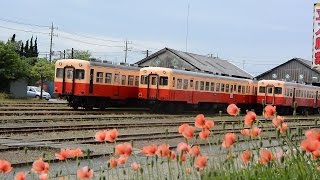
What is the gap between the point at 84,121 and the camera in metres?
22.0

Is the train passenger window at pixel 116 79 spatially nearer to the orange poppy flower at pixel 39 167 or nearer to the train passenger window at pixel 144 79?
the train passenger window at pixel 144 79

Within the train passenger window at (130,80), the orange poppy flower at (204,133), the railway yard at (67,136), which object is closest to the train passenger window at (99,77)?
the train passenger window at (130,80)

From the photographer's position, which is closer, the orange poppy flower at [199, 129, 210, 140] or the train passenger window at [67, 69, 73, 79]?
the orange poppy flower at [199, 129, 210, 140]

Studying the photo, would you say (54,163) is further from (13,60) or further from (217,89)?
(13,60)

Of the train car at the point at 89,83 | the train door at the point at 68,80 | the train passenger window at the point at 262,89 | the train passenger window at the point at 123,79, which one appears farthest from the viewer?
the train passenger window at the point at 262,89

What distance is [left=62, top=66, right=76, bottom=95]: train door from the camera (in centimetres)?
2840

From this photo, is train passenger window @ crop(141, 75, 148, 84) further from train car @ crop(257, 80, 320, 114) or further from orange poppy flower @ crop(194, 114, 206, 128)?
orange poppy flower @ crop(194, 114, 206, 128)

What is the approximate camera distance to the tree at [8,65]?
1737 inches

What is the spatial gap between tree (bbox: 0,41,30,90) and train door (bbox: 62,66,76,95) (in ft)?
55.1

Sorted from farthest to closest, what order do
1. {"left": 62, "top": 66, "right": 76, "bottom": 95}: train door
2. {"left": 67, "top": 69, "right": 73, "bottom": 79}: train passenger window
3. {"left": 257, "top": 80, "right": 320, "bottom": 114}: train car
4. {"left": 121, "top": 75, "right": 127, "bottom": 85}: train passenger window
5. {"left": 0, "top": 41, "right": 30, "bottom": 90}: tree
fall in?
1. {"left": 0, "top": 41, "right": 30, "bottom": 90}: tree
2. {"left": 257, "top": 80, "right": 320, "bottom": 114}: train car
3. {"left": 121, "top": 75, "right": 127, "bottom": 85}: train passenger window
4. {"left": 67, "top": 69, "right": 73, "bottom": 79}: train passenger window
5. {"left": 62, "top": 66, "right": 76, "bottom": 95}: train door

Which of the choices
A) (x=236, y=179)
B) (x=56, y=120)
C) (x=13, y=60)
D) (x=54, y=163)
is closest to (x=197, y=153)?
(x=236, y=179)

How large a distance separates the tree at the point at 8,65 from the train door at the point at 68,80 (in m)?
16.8

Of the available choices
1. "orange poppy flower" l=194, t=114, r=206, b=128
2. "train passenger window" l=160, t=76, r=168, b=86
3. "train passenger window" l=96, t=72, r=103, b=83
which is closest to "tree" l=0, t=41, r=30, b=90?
"train passenger window" l=96, t=72, r=103, b=83

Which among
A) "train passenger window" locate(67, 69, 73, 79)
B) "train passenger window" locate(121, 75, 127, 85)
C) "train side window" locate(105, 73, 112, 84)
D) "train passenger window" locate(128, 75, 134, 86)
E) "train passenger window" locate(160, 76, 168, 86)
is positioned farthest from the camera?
"train passenger window" locate(128, 75, 134, 86)
